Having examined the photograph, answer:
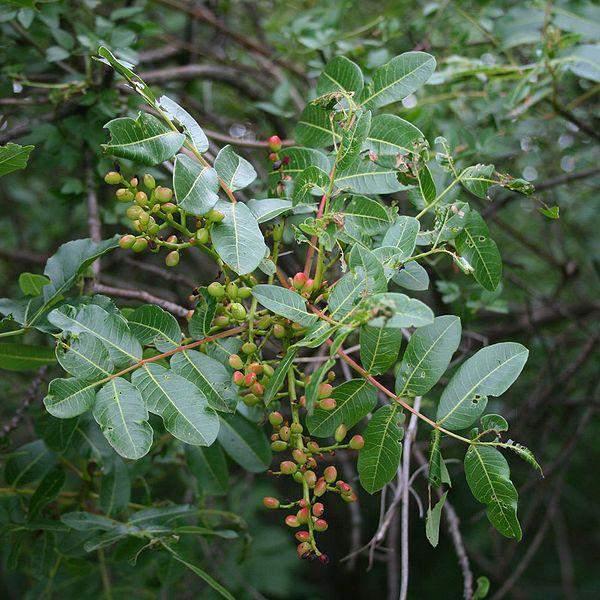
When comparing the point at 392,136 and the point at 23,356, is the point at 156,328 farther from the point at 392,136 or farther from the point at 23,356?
the point at 392,136

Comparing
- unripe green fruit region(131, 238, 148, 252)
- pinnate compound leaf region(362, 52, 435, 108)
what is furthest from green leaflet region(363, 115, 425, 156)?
unripe green fruit region(131, 238, 148, 252)

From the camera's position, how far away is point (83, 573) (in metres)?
1.35

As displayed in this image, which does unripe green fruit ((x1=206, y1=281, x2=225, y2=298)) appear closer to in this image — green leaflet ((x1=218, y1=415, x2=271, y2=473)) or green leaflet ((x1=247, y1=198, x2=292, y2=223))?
green leaflet ((x1=247, y1=198, x2=292, y2=223))

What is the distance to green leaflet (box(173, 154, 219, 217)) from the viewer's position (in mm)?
845

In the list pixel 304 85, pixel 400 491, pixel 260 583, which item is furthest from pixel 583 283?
pixel 400 491

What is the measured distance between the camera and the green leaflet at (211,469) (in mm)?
1253

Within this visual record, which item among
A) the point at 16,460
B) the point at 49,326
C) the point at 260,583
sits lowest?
the point at 260,583

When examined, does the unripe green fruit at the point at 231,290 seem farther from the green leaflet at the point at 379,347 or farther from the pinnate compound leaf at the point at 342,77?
the pinnate compound leaf at the point at 342,77

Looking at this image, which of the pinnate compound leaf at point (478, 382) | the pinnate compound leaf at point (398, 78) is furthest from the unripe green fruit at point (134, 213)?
the pinnate compound leaf at point (478, 382)

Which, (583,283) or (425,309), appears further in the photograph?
(583,283)

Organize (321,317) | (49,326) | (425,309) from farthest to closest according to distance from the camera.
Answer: (49,326) < (321,317) < (425,309)

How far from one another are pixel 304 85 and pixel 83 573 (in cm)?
146

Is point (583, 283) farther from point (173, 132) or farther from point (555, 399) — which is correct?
point (173, 132)

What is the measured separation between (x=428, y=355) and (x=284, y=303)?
208mm
